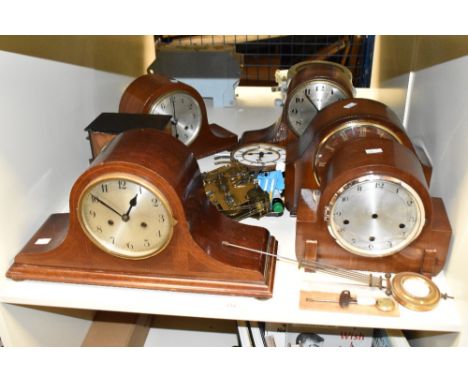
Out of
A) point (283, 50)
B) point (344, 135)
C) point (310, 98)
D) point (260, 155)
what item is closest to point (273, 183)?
point (260, 155)

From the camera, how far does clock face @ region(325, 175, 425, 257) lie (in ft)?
3.45

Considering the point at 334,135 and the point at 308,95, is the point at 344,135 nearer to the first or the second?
the point at 334,135

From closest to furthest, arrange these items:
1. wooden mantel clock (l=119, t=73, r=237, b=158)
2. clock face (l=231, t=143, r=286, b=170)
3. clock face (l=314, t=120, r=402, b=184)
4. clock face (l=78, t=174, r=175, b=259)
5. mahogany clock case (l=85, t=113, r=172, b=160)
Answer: clock face (l=78, t=174, r=175, b=259), clock face (l=314, t=120, r=402, b=184), mahogany clock case (l=85, t=113, r=172, b=160), clock face (l=231, t=143, r=286, b=170), wooden mantel clock (l=119, t=73, r=237, b=158)

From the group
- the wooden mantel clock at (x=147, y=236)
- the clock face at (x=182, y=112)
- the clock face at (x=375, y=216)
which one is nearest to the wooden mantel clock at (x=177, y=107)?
the clock face at (x=182, y=112)

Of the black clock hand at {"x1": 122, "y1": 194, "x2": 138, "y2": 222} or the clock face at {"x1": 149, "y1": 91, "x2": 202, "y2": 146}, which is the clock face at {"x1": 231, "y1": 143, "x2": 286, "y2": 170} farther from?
the black clock hand at {"x1": 122, "y1": 194, "x2": 138, "y2": 222}

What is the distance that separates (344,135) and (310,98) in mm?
475

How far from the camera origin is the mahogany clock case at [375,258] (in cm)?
105

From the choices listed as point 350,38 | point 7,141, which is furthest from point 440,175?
point 350,38

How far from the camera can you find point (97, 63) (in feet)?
5.65

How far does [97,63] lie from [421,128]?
3.31ft

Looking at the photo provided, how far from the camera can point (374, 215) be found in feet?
3.55

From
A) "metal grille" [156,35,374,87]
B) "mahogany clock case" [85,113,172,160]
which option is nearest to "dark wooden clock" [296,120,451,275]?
"mahogany clock case" [85,113,172,160]

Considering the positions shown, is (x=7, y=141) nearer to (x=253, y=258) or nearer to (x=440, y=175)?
(x=253, y=258)

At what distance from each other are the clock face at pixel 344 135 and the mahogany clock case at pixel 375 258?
0.36 ft
